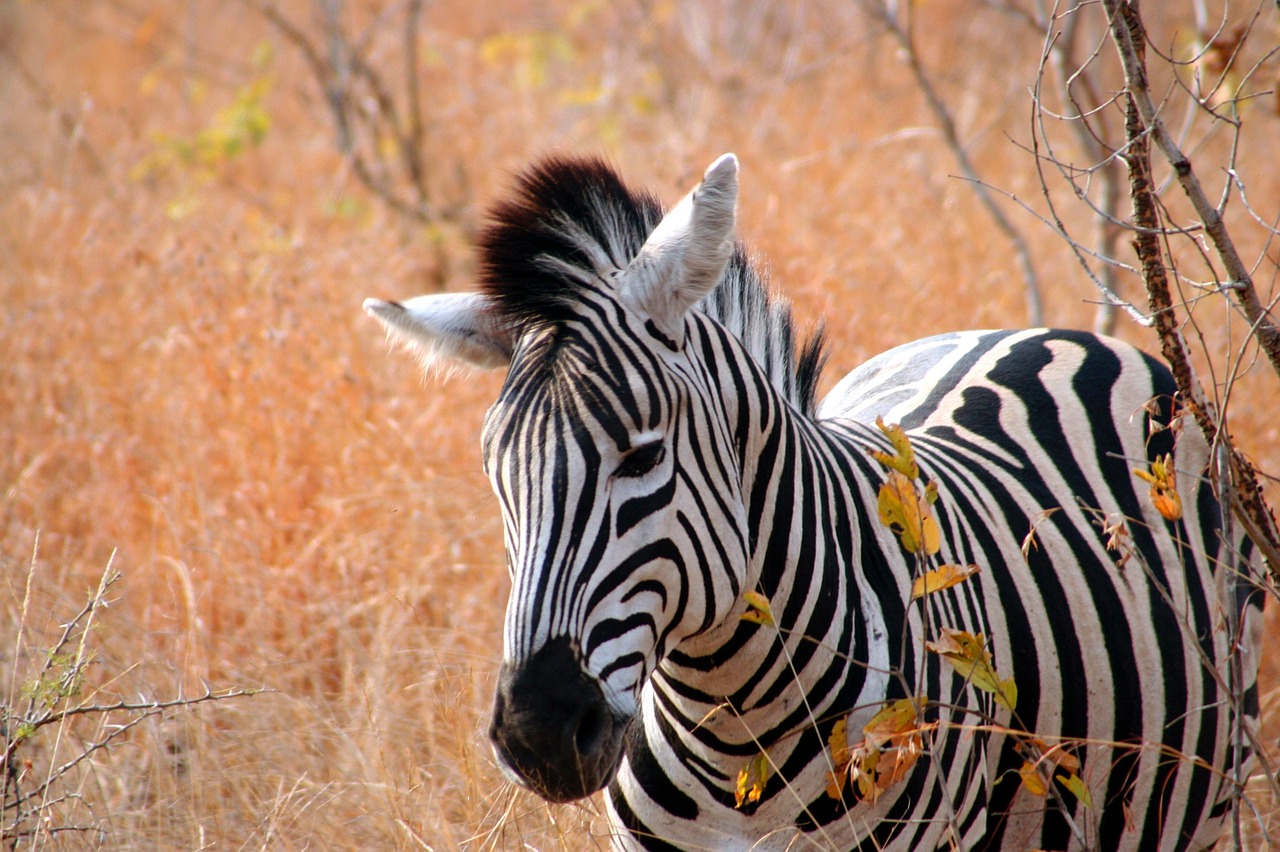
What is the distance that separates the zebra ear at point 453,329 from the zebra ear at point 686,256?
32cm

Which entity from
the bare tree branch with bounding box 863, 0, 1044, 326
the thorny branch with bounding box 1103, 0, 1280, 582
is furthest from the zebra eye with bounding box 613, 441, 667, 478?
the bare tree branch with bounding box 863, 0, 1044, 326

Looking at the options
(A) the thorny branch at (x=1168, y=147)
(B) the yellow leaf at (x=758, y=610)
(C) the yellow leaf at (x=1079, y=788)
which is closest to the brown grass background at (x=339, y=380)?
(A) the thorny branch at (x=1168, y=147)

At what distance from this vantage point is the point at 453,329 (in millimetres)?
2100

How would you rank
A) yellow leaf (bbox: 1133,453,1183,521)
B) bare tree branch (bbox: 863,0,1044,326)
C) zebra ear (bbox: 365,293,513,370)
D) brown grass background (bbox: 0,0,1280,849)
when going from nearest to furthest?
yellow leaf (bbox: 1133,453,1183,521), zebra ear (bbox: 365,293,513,370), brown grass background (bbox: 0,0,1280,849), bare tree branch (bbox: 863,0,1044,326)

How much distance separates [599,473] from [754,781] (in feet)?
2.11

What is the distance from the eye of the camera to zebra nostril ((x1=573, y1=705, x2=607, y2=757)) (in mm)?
1696

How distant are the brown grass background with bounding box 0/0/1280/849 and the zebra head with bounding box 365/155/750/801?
861mm

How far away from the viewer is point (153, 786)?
125 inches

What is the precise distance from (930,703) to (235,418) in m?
3.44

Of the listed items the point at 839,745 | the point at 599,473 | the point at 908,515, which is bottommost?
the point at 839,745

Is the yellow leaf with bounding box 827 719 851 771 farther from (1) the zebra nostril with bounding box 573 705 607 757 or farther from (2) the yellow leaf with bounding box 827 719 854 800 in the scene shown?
(1) the zebra nostril with bounding box 573 705 607 757

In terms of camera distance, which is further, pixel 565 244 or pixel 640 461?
pixel 565 244

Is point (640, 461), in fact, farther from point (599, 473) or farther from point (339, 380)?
Answer: point (339, 380)

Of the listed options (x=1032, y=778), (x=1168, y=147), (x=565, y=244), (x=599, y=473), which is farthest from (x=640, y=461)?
(x=1168, y=147)
